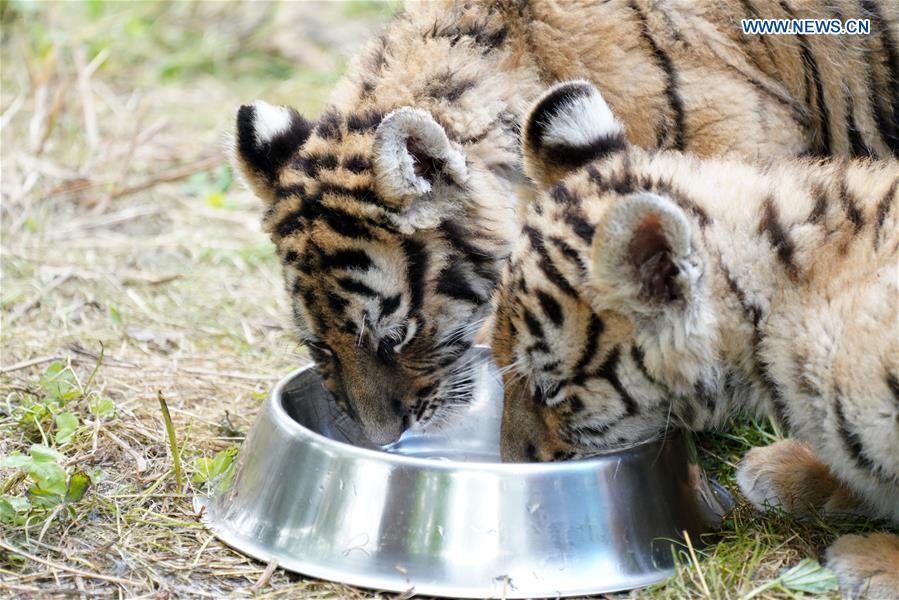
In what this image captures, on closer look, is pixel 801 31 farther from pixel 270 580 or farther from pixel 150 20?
pixel 150 20

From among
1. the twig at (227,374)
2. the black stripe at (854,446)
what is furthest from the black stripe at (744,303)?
the twig at (227,374)

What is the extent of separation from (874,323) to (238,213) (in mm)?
5488

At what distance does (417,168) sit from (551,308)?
0.81 m

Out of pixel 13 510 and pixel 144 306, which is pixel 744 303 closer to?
pixel 13 510

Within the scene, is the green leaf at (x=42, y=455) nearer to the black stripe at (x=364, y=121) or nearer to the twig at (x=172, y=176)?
the black stripe at (x=364, y=121)

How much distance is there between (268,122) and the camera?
14.4ft

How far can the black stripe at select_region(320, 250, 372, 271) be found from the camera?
4078 millimetres

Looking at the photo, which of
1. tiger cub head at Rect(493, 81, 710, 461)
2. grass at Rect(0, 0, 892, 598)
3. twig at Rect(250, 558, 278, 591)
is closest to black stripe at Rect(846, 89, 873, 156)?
grass at Rect(0, 0, 892, 598)

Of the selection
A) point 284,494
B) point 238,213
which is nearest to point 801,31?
point 284,494

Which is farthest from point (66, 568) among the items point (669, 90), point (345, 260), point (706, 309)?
point (669, 90)

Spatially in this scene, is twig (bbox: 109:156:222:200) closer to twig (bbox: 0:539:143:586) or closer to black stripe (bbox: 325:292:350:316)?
black stripe (bbox: 325:292:350:316)

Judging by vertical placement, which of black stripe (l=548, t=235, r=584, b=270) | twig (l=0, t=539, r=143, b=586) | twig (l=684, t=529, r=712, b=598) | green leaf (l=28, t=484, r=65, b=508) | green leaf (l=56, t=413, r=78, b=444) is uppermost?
black stripe (l=548, t=235, r=584, b=270)

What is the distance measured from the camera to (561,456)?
383 centimetres

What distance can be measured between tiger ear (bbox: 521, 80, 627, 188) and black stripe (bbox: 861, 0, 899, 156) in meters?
1.58
